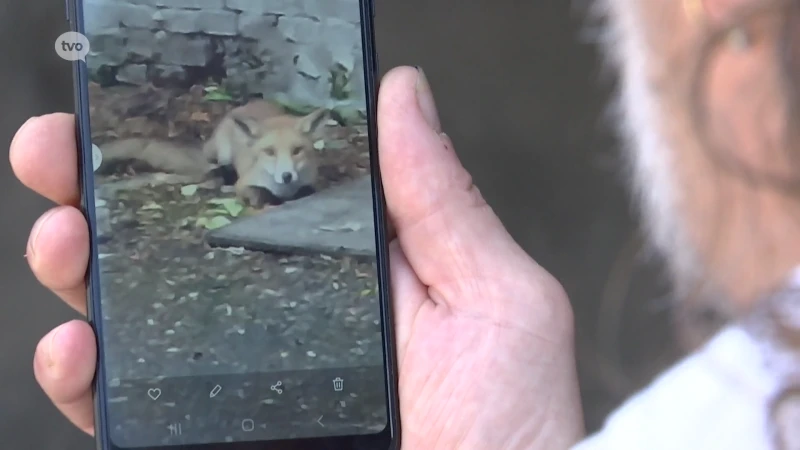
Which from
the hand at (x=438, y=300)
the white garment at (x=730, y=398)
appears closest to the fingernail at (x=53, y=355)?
the hand at (x=438, y=300)

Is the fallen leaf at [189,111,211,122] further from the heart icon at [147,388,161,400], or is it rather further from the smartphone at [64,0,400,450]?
the heart icon at [147,388,161,400]

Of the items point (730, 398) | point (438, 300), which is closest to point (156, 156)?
point (438, 300)

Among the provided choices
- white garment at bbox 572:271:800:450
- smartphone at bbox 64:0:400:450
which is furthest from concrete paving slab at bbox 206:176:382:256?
white garment at bbox 572:271:800:450

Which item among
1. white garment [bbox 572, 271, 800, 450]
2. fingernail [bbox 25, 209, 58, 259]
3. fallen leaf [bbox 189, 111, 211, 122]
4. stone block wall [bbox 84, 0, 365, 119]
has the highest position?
stone block wall [bbox 84, 0, 365, 119]

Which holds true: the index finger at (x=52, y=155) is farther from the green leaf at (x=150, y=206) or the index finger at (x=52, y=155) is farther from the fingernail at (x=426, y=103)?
the fingernail at (x=426, y=103)

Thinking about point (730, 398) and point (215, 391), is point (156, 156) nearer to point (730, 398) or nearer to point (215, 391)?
point (215, 391)

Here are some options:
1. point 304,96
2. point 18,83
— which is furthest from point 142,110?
point 18,83

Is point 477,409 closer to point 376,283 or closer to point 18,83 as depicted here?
point 376,283
